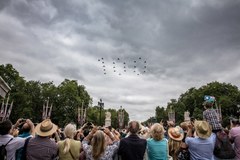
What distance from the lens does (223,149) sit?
6418mm

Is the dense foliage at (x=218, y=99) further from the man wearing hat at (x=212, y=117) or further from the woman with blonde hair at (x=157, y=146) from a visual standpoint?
the woman with blonde hair at (x=157, y=146)

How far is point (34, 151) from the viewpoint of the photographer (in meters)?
5.43

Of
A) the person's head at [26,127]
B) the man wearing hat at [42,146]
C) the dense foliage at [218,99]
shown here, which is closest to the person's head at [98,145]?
the man wearing hat at [42,146]

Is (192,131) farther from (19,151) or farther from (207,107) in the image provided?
(19,151)

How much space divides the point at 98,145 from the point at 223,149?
3.09 meters

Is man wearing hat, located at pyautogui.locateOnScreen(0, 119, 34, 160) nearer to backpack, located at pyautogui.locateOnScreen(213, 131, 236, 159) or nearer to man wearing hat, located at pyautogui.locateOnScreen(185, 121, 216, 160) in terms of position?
man wearing hat, located at pyautogui.locateOnScreen(185, 121, 216, 160)

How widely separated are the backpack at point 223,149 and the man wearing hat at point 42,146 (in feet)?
12.3

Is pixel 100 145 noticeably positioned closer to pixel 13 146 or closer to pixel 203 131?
pixel 13 146

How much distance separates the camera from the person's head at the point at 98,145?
5.38 meters

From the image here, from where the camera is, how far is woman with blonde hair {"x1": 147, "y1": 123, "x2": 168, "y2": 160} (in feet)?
19.5

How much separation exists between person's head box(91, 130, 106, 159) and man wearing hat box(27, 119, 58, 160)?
87 cm

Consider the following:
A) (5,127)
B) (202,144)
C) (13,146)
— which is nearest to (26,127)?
(5,127)

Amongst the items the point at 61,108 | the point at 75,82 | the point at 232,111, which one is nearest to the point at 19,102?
the point at 61,108

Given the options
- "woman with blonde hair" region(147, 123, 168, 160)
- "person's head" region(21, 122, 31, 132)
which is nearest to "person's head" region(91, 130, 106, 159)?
"woman with blonde hair" region(147, 123, 168, 160)
